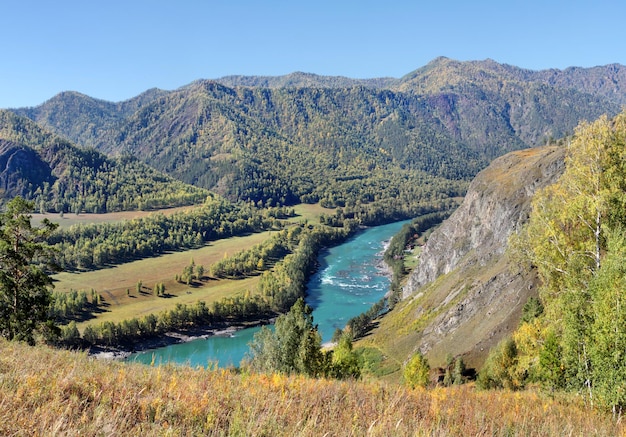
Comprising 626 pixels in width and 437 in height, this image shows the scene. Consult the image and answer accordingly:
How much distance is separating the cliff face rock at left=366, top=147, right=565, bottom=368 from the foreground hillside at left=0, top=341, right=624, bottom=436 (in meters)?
53.9

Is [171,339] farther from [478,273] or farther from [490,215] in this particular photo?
[490,215]

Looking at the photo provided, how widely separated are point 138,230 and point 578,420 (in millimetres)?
208285

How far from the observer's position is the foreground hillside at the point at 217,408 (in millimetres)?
6148

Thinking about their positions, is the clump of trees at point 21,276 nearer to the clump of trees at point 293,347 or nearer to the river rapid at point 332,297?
the clump of trees at point 293,347

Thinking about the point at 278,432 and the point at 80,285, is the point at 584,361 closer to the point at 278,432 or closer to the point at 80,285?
the point at 278,432

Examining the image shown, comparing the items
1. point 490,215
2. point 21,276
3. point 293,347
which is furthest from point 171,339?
point 293,347

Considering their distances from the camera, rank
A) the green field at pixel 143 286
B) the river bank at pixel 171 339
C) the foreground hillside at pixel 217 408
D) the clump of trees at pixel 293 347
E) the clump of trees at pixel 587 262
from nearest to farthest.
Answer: the foreground hillside at pixel 217 408 → the clump of trees at pixel 587 262 → the clump of trees at pixel 293 347 → the river bank at pixel 171 339 → the green field at pixel 143 286

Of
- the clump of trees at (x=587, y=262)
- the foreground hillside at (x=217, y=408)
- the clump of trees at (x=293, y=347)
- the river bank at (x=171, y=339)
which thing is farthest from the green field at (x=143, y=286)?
the foreground hillside at (x=217, y=408)

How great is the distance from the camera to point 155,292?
5408 inches

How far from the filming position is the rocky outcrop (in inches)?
2451

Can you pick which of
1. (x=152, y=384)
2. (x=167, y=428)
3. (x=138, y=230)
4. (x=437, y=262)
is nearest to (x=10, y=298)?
(x=152, y=384)

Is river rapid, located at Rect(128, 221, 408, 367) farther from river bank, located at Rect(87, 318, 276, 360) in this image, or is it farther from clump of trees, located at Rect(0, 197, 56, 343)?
clump of trees, located at Rect(0, 197, 56, 343)

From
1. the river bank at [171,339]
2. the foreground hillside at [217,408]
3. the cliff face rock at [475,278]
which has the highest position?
the foreground hillside at [217,408]

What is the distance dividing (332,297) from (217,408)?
125536 millimetres
